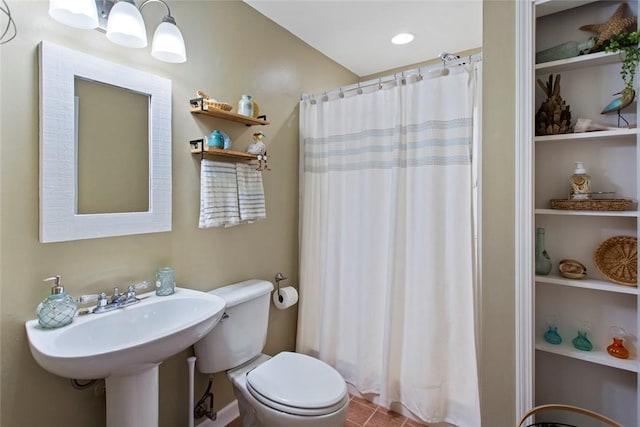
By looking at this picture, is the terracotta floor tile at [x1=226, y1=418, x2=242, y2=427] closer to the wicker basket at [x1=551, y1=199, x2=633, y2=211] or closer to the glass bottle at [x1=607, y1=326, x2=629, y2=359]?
the glass bottle at [x1=607, y1=326, x2=629, y2=359]

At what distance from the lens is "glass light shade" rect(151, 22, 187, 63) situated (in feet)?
4.50

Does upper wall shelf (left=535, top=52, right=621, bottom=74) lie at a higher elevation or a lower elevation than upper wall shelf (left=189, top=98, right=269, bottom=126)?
higher

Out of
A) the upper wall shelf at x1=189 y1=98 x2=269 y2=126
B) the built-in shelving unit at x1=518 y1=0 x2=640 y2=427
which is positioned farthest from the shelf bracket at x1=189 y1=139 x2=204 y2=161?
the built-in shelving unit at x1=518 y1=0 x2=640 y2=427

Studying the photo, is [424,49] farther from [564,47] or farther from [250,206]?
[250,206]

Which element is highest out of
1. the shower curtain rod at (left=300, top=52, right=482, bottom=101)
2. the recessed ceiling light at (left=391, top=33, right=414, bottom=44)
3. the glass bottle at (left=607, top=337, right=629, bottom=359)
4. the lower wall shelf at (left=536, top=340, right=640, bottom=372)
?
the recessed ceiling light at (left=391, top=33, right=414, bottom=44)

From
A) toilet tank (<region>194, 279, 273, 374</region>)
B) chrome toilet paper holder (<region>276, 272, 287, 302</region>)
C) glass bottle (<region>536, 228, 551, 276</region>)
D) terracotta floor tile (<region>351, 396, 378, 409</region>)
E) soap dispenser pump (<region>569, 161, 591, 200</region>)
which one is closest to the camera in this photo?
soap dispenser pump (<region>569, 161, 591, 200</region>)

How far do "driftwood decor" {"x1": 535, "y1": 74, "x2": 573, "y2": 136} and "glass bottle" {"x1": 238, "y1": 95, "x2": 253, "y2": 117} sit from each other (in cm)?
145

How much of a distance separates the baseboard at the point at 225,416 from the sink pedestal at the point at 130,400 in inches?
24.0

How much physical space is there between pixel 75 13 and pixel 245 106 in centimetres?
83

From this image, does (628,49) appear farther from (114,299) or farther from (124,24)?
(114,299)

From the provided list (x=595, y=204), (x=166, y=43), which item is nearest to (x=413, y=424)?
(x=595, y=204)

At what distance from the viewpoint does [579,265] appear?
54.2 inches

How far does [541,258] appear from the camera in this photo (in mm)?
1453

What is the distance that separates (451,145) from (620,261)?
2.85ft
